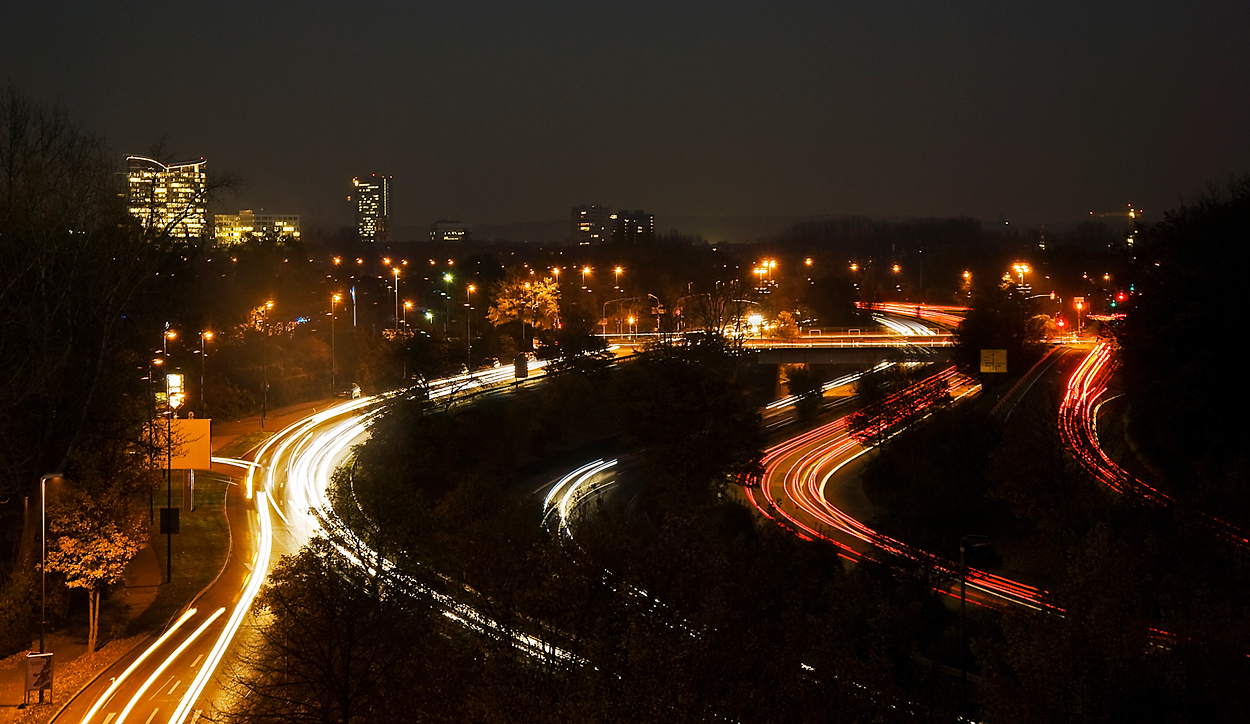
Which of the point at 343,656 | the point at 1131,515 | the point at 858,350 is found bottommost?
the point at 343,656

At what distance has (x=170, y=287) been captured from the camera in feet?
81.3

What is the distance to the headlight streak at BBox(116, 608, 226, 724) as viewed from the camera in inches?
533

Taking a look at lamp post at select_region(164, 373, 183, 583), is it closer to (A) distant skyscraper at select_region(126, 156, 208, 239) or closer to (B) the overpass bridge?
(A) distant skyscraper at select_region(126, 156, 208, 239)

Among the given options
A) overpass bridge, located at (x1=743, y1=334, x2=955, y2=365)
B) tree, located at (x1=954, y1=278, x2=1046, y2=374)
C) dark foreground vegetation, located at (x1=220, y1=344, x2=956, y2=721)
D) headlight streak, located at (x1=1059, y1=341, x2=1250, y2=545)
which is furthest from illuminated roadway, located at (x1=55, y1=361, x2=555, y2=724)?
tree, located at (x1=954, y1=278, x2=1046, y2=374)

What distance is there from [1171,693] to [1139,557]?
148 inches

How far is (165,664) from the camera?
15.2 metres

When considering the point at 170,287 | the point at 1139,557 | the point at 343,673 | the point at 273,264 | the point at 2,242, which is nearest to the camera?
the point at 343,673

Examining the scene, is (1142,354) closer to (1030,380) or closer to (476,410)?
(1030,380)

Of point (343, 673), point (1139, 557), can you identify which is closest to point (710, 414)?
point (1139, 557)

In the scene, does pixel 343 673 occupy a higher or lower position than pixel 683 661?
lower

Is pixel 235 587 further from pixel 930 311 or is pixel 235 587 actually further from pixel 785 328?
pixel 930 311

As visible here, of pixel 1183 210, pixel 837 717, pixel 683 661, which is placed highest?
pixel 1183 210

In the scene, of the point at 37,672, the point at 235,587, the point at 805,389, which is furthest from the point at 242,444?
the point at 805,389

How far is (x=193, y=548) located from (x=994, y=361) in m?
26.4
